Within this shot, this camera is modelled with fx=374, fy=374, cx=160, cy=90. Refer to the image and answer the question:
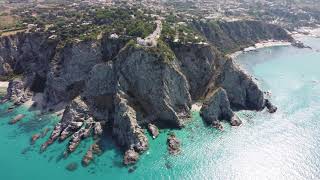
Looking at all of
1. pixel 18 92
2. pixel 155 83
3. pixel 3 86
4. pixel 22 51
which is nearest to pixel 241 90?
pixel 155 83

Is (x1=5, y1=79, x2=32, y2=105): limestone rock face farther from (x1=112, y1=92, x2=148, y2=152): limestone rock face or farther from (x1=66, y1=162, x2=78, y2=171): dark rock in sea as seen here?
(x1=66, y1=162, x2=78, y2=171): dark rock in sea

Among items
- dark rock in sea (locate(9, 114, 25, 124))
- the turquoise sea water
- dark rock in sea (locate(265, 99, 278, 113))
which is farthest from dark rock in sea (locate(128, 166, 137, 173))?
dark rock in sea (locate(265, 99, 278, 113))

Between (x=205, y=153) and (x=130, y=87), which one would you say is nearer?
(x=205, y=153)

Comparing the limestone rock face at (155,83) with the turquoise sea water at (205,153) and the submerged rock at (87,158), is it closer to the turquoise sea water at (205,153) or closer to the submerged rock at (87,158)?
the turquoise sea water at (205,153)

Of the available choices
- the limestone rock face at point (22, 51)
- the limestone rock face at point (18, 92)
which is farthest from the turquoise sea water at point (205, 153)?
the limestone rock face at point (22, 51)

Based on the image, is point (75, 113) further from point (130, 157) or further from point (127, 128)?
point (130, 157)

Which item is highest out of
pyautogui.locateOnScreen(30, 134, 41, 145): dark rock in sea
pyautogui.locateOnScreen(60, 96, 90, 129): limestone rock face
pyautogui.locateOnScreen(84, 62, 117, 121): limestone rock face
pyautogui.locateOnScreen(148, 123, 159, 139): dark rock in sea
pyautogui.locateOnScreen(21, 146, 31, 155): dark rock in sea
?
pyautogui.locateOnScreen(84, 62, 117, 121): limestone rock face
